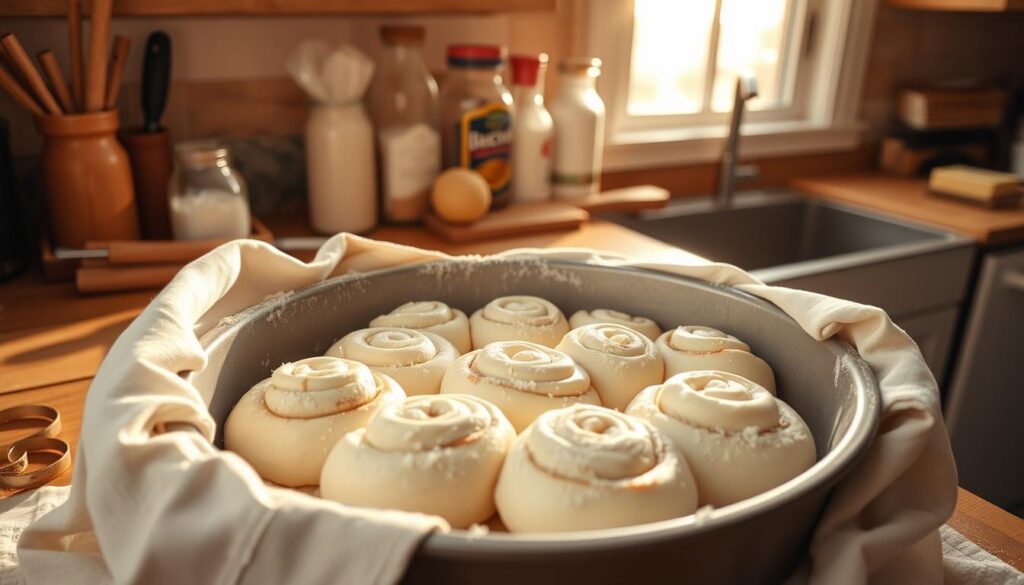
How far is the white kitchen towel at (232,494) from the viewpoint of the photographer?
1.36 feet

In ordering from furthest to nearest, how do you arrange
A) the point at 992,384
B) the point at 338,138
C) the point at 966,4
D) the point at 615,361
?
the point at 966,4 → the point at 992,384 → the point at 338,138 → the point at 615,361

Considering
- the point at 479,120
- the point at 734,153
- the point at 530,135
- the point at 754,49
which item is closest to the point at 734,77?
the point at 754,49

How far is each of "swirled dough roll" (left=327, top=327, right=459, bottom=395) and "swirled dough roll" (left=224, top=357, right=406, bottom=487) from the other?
2.2 inches

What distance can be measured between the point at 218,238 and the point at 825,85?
1.60 metres

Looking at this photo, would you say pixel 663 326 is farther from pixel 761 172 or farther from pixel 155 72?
pixel 761 172

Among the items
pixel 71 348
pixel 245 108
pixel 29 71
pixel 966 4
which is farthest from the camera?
pixel 966 4

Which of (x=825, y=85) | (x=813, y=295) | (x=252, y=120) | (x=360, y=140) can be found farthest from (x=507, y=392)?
(x=825, y=85)

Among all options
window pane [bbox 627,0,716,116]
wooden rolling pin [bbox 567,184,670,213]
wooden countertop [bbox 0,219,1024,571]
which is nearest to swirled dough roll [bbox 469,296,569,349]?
wooden countertop [bbox 0,219,1024,571]

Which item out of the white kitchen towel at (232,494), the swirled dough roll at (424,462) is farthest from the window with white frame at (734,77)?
the swirled dough roll at (424,462)

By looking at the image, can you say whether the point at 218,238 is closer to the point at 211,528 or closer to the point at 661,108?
the point at 211,528

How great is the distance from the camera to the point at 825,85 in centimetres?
205

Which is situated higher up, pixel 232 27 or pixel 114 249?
pixel 232 27

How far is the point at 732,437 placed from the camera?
56 cm

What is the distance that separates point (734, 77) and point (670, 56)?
207 mm
